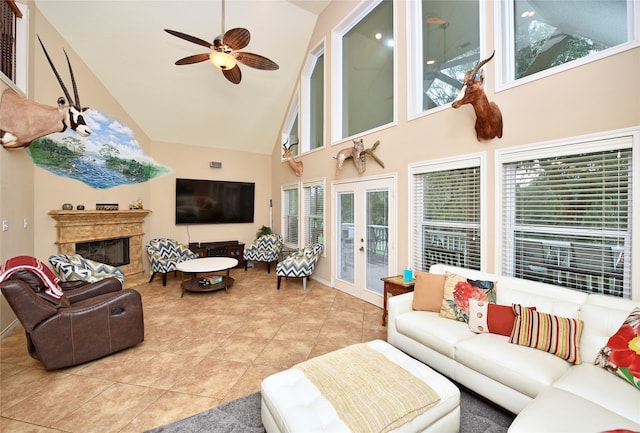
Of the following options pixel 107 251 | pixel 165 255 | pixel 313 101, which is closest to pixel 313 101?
pixel 313 101

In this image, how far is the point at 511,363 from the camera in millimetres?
1737

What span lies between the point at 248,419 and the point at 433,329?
62.2 inches

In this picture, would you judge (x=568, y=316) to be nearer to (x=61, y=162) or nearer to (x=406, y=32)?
(x=406, y=32)

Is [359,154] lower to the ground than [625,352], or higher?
higher

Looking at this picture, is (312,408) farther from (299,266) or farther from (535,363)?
(299,266)

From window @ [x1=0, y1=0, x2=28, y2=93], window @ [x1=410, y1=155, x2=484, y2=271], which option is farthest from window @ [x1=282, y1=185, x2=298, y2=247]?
window @ [x1=0, y1=0, x2=28, y2=93]

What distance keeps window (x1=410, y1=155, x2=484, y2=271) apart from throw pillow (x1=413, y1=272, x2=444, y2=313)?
24.7 inches

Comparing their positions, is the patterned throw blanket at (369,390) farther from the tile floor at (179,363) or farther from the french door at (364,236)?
the french door at (364,236)

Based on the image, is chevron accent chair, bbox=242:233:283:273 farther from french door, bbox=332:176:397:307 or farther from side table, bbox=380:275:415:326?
side table, bbox=380:275:415:326

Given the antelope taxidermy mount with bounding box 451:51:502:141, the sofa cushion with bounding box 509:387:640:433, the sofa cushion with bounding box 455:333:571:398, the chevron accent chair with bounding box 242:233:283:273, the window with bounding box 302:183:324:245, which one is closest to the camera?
the sofa cushion with bounding box 509:387:640:433

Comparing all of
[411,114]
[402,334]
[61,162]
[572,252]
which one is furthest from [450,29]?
[61,162]

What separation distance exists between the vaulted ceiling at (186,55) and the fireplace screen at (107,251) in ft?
7.88

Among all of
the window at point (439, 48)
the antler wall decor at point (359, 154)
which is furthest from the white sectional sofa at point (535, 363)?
the window at point (439, 48)

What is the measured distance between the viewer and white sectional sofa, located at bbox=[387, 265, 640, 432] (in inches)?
50.4
